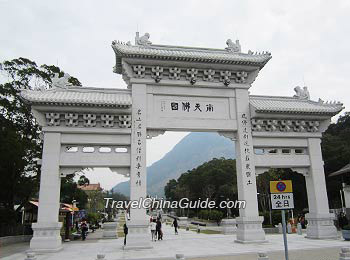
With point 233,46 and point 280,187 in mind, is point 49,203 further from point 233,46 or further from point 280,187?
point 233,46

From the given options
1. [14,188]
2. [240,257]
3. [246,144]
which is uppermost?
[246,144]

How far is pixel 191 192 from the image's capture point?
193 feet

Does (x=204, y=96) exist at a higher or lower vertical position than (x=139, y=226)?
higher

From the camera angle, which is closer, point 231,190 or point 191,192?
point 231,190

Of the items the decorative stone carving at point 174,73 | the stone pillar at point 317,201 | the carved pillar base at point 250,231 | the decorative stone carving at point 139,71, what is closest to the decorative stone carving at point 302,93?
the stone pillar at point 317,201

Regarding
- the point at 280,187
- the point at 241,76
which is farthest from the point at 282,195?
the point at 241,76

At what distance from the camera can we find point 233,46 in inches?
617

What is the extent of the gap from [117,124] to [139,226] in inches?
176

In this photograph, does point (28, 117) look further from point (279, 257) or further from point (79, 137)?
Answer: point (279, 257)

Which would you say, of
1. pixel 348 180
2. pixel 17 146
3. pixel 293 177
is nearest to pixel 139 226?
pixel 17 146

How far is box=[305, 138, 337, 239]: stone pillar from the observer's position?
14109 mm

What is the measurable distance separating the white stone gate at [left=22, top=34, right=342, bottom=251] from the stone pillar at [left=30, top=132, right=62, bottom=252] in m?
0.04

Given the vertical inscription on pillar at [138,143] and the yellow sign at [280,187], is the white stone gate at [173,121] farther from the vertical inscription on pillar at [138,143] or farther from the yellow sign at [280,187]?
the yellow sign at [280,187]

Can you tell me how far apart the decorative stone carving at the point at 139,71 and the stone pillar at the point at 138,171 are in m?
0.48
